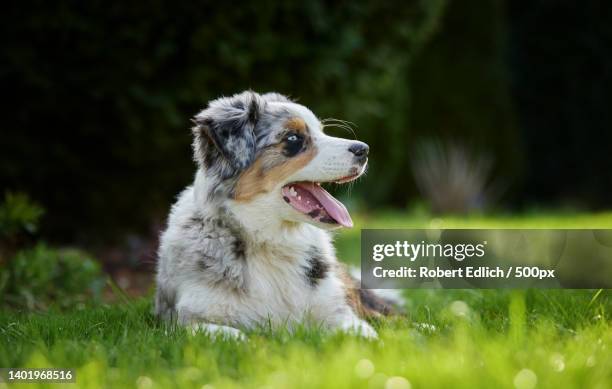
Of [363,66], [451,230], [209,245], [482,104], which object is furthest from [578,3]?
[209,245]

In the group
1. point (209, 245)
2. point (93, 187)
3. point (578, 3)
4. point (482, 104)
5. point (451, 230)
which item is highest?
point (578, 3)

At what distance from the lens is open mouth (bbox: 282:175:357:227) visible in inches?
147

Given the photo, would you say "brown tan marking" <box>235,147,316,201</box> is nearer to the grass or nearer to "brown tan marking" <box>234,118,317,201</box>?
"brown tan marking" <box>234,118,317,201</box>

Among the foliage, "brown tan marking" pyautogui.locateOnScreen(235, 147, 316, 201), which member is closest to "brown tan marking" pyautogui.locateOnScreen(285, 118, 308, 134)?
"brown tan marking" pyautogui.locateOnScreen(235, 147, 316, 201)

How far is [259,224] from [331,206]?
37 cm

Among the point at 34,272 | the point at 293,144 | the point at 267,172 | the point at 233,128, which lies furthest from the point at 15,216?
the point at 293,144

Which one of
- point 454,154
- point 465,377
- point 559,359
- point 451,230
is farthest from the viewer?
point 454,154

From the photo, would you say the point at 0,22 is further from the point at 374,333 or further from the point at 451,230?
the point at 374,333

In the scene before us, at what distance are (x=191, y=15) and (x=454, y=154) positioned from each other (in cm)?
535

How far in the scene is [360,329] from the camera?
326 centimetres

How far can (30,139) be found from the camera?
659 cm

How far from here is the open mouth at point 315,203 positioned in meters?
3.74

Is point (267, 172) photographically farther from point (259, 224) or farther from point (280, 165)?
point (259, 224)

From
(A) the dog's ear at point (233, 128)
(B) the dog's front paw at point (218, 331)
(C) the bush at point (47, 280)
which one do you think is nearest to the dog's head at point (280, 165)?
(A) the dog's ear at point (233, 128)
